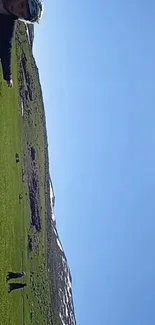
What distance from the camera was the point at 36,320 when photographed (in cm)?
4778

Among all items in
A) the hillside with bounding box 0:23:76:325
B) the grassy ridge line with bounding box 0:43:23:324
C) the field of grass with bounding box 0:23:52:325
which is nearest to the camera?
the grassy ridge line with bounding box 0:43:23:324

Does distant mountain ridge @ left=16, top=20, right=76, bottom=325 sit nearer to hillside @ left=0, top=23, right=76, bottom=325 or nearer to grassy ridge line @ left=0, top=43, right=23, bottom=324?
hillside @ left=0, top=23, right=76, bottom=325

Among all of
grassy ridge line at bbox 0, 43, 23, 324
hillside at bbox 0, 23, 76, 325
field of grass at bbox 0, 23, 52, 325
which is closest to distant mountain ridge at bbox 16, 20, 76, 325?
hillside at bbox 0, 23, 76, 325

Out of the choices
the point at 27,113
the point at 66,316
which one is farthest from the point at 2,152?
the point at 66,316

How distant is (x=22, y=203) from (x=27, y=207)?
4.72 metres

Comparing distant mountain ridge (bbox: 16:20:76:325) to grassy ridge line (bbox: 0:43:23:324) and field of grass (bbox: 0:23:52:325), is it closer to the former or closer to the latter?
field of grass (bbox: 0:23:52:325)

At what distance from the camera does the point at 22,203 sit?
4603 centimetres

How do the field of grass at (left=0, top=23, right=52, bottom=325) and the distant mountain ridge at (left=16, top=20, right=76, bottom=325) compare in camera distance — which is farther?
the distant mountain ridge at (left=16, top=20, right=76, bottom=325)

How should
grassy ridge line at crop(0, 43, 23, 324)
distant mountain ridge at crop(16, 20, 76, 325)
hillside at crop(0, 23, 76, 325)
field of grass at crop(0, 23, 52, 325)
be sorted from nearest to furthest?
1. grassy ridge line at crop(0, 43, 23, 324)
2. field of grass at crop(0, 23, 52, 325)
3. hillside at crop(0, 23, 76, 325)
4. distant mountain ridge at crop(16, 20, 76, 325)

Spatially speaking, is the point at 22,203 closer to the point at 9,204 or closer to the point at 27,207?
the point at 27,207

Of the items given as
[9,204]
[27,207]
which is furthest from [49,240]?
[9,204]

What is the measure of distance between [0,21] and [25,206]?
39.8 metres

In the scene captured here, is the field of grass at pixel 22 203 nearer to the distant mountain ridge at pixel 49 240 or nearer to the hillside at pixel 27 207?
the hillside at pixel 27 207

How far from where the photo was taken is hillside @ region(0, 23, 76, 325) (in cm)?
3484
